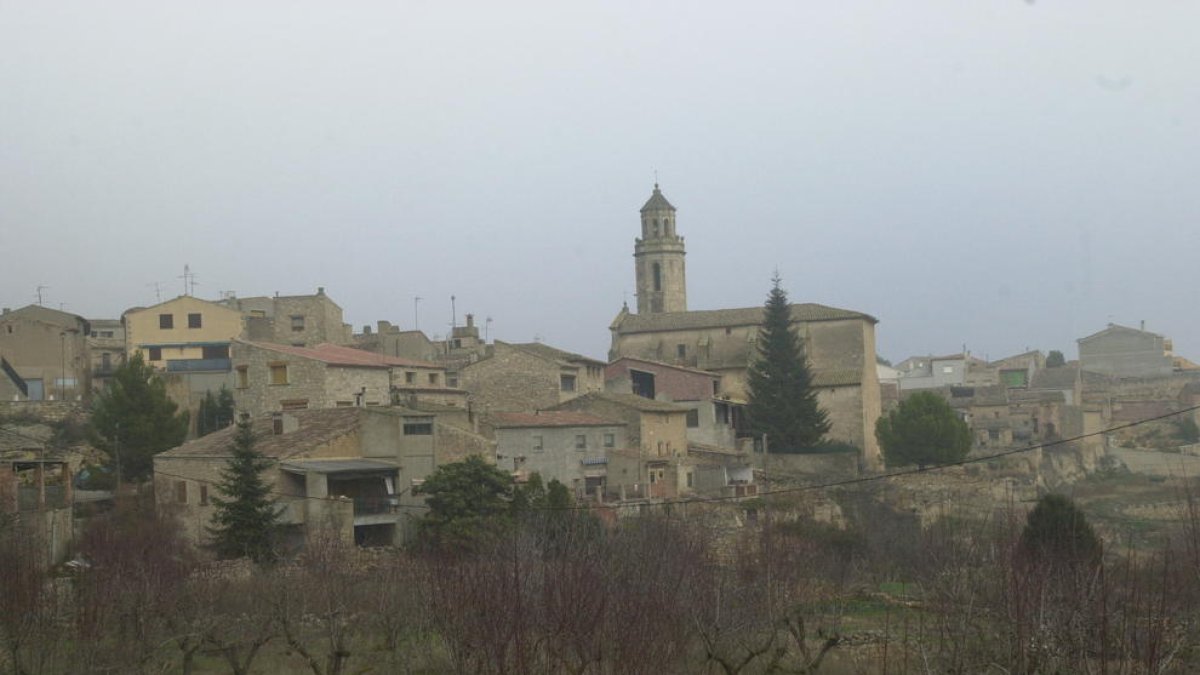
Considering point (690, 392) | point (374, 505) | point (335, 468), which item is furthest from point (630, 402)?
point (335, 468)

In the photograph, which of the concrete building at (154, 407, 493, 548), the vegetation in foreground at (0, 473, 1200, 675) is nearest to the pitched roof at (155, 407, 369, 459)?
the concrete building at (154, 407, 493, 548)

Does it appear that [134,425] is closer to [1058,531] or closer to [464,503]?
[464,503]

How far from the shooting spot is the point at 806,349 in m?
59.0

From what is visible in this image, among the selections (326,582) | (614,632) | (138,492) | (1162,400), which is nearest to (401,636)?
(326,582)

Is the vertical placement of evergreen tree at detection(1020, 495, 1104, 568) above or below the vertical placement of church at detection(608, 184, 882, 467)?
below

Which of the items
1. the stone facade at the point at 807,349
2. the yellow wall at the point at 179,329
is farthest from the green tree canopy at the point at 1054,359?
the yellow wall at the point at 179,329

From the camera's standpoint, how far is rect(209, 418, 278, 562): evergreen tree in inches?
1137

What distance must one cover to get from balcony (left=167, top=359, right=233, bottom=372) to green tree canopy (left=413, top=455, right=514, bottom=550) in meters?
18.9

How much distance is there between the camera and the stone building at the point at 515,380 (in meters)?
46.0

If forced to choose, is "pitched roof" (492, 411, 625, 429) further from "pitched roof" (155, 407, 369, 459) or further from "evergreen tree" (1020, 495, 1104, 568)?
"evergreen tree" (1020, 495, 1104, 568)

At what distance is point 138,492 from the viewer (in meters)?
36.3

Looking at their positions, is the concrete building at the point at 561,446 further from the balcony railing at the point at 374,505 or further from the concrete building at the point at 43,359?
the concrete building at the point at 43,359

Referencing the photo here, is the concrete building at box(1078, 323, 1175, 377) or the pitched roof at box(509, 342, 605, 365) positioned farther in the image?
the concrete building at box(1078, 323, 1175, 377)

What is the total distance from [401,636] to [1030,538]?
1093 cm
